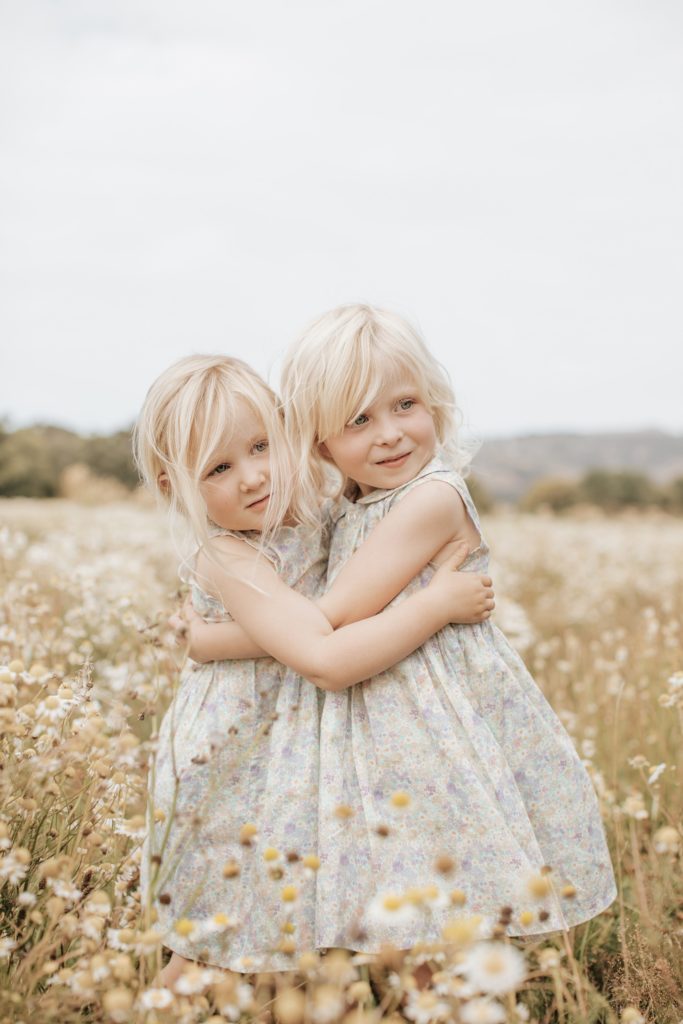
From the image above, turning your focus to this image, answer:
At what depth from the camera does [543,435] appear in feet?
284

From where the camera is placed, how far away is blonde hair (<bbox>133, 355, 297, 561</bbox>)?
7.26 feet

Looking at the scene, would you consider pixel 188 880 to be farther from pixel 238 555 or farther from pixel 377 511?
pixel 377 511

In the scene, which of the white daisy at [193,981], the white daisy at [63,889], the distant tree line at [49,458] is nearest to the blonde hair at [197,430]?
the white daisy at [63,889]

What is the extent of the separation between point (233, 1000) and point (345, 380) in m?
1.47

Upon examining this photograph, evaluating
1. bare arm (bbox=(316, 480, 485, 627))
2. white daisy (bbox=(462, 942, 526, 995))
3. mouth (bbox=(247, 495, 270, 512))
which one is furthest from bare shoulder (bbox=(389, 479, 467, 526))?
white daisy (bbox=(462, 942, 526, 995))

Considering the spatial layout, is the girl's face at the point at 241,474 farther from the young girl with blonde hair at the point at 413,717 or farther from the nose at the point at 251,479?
the young girl with blonde hair at the point at 413,717

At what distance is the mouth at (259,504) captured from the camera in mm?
2293

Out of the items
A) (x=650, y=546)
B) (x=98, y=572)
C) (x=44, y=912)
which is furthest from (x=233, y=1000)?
(x=650, y=546)

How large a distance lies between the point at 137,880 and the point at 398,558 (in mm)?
1001

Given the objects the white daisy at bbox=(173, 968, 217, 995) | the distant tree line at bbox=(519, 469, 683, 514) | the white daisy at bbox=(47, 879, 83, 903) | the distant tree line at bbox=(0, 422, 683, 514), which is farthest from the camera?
the distant tree line at bbox=(519, 469, 683, 514)

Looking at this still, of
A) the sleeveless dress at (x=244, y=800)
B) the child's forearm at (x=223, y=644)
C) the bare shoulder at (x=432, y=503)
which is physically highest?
the bare shoulder at (x=432, y=503)

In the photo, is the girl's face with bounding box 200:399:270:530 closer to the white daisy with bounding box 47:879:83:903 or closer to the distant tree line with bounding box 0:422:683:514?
the white daisy with bounding box 47:879:83:903

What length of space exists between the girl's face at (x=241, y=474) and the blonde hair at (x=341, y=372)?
11 cm

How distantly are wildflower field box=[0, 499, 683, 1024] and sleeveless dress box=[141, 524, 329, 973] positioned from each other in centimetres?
7
